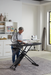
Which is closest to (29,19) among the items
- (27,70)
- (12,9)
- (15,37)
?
(12,9)

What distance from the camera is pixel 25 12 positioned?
864 centimetres

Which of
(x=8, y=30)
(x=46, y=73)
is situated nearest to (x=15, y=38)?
(x=46, y=73)

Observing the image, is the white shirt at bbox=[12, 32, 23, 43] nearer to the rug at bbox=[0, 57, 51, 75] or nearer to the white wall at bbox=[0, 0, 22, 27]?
the rug at bbox=[0, 57, 51, 75]

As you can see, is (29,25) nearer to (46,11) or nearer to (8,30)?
(46,11)

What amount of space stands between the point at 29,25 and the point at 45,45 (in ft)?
5.65

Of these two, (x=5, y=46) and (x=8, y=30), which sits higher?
(x=8, y=30)

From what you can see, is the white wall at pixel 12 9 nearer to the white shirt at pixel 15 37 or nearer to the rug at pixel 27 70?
the white shirt at pixel 15 37

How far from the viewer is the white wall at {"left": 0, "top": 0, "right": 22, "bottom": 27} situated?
23.9ft

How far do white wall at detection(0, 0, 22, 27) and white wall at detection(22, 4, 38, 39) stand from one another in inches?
37.2

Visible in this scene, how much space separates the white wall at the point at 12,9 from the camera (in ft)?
23.9

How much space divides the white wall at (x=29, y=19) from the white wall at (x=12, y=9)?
0.95m

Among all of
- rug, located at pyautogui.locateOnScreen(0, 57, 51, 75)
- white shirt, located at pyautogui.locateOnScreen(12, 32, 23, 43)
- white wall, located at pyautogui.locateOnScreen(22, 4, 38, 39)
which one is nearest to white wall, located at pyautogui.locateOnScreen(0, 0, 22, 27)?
white wall, located at pyautogui.locateOnScreen(22, 4, 38, 39)

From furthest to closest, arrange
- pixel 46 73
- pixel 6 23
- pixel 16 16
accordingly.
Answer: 1. pixel 16 16
2. pixel 6 23
3. pixel 46 73

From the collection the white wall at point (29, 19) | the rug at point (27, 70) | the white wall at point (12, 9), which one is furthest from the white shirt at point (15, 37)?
the white wall at point (29, 19)
